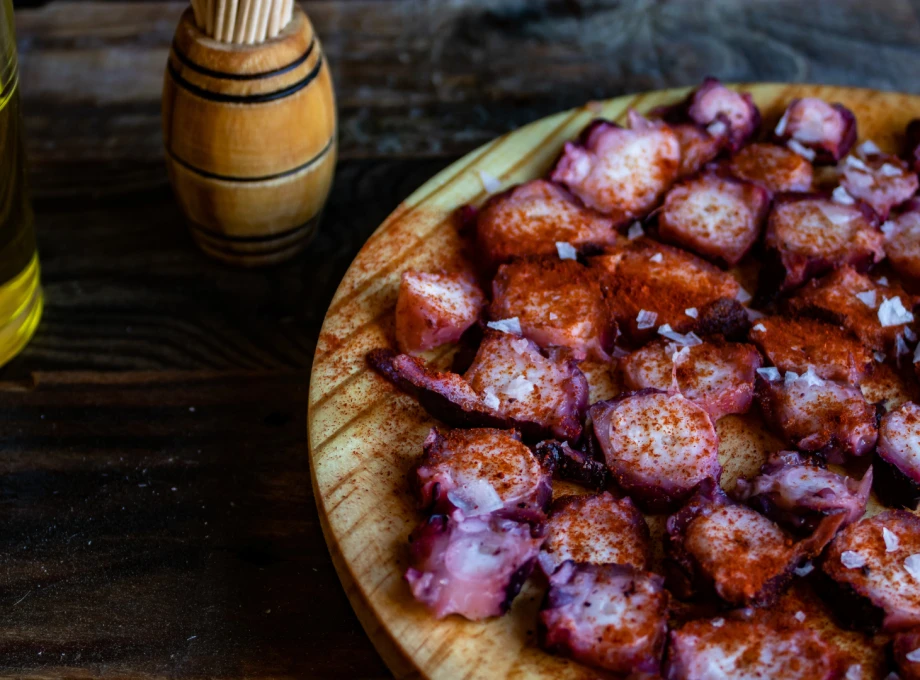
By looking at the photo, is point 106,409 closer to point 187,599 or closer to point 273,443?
point 273,443

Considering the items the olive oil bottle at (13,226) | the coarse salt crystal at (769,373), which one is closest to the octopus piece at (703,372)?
the coarse salt crystal at (769,373)

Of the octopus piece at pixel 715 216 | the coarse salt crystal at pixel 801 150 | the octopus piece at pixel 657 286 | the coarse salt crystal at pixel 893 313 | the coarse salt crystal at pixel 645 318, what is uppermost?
the coarse salt crystal at pixel 801 150

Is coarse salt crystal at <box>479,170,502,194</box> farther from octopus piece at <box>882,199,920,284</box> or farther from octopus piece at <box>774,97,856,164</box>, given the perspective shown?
octopus piece at <box>882,199,920,284</box>

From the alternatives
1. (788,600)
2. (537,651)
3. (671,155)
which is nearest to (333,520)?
(537,651)

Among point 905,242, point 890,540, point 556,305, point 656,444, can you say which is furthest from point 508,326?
point 905,242

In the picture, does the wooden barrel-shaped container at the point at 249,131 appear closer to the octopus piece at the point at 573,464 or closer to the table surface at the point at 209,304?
the table surface at the point at 209,304

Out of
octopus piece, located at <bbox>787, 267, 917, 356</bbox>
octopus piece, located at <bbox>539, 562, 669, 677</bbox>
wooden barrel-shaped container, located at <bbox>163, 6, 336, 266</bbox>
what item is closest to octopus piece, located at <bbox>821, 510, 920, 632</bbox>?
octopus piece, located at <bbox>539, 562, 669, 677</bbox>
